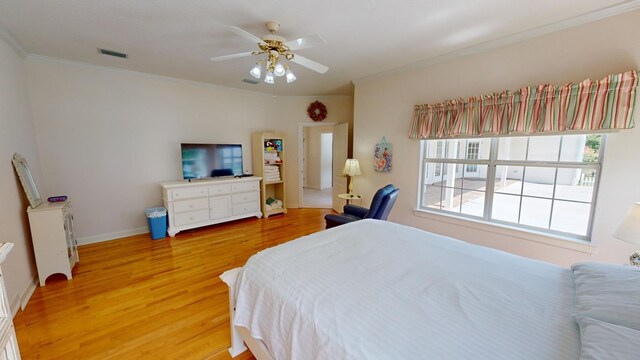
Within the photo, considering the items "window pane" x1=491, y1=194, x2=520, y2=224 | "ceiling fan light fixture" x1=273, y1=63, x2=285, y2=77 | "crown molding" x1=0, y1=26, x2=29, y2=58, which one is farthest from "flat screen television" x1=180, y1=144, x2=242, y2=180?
"window pane" x1=491, y1=194, x2=520, y2=224

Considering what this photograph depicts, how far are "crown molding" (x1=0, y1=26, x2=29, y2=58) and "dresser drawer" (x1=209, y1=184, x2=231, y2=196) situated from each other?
255 cm

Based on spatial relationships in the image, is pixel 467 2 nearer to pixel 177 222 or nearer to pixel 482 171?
pixel 482 171

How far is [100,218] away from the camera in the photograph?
3.51 metres

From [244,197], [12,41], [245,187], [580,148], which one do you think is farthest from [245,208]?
[580,148]

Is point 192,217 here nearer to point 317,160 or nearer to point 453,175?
point 453,175

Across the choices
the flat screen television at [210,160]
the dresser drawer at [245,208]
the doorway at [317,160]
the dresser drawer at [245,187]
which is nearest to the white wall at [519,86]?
the dresser drawer at [245,187]

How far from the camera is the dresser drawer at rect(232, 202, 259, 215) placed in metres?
4.34

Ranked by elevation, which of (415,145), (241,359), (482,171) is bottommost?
(241,359)

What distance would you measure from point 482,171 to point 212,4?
3245mm

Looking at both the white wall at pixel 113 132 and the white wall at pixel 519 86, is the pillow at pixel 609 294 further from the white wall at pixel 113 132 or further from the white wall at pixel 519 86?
the white wall at pixel 113 132

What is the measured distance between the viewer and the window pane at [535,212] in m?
2.54

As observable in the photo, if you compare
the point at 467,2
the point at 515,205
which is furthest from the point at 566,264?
the point at 467,2

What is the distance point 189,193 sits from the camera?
Result: 3.81 meters

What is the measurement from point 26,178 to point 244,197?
8.40ft
